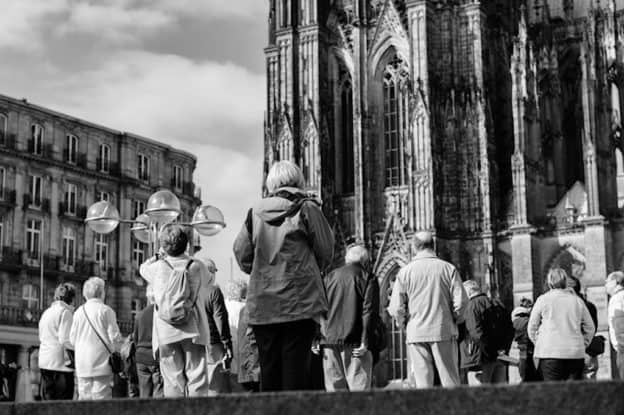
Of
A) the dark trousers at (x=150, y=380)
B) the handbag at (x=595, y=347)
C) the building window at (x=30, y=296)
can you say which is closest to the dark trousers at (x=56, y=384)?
the dark trousers at (x=150, y=380)

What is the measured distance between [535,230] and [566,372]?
28.6 meters

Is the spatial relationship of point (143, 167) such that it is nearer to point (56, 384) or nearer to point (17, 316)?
point (17, 316)

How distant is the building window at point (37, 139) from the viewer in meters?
51.7

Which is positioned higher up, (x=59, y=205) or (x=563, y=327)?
(x=59, y=205)

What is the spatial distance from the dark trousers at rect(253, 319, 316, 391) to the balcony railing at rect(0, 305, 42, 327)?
38876mm

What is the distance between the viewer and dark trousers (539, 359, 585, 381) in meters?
11.4

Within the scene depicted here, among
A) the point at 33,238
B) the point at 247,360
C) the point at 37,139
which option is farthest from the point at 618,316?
the point at 37,139

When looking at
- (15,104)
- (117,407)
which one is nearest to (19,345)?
(15,104)

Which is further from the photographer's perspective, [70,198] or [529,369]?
[70,198]

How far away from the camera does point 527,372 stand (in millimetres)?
14898

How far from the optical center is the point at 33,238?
50594 millimetres

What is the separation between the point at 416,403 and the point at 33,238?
47.7 metres

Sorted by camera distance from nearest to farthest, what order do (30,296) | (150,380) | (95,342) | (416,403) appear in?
(416,403) → (95,342) → (150,380) → (30,296)

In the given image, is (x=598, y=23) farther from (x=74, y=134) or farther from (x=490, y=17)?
(x=74, y=134)
